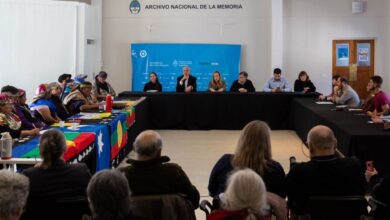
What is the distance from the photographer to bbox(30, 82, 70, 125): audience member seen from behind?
618cm

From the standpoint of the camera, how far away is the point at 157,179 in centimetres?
297

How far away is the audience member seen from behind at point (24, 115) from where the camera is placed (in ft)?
18.0

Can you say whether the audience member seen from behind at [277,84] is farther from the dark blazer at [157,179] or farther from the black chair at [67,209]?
the black chair at [67,209]

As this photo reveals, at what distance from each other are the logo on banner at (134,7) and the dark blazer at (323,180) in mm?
10537

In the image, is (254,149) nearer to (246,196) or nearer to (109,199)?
(246,196)

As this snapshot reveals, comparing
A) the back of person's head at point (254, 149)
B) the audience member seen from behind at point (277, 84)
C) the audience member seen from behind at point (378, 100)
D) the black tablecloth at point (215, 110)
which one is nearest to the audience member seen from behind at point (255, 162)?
the back of person's head at point (254, 149)

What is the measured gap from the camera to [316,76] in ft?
42.7

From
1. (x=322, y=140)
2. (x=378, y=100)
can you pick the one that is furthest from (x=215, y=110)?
(x=322, y=140)

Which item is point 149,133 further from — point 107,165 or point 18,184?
point 107,165

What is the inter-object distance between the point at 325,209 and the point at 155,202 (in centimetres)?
94

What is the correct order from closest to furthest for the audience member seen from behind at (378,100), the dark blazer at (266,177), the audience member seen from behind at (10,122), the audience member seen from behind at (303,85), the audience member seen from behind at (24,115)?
1. the dark blazer at (266,177)
2. the audience member seen from behind at (10,122)
3. the audience member seen from behind at (24,115)
4. the audience member seen from behind at (378,100)
5. the audience member seen from behind at (303,85)

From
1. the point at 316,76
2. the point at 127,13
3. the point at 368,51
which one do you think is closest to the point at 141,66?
the point at 127,13

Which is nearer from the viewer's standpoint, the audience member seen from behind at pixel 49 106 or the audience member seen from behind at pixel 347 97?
the audience member seen from behind at pixel 49 106

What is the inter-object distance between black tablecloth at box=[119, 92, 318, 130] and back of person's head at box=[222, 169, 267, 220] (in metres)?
7.76
